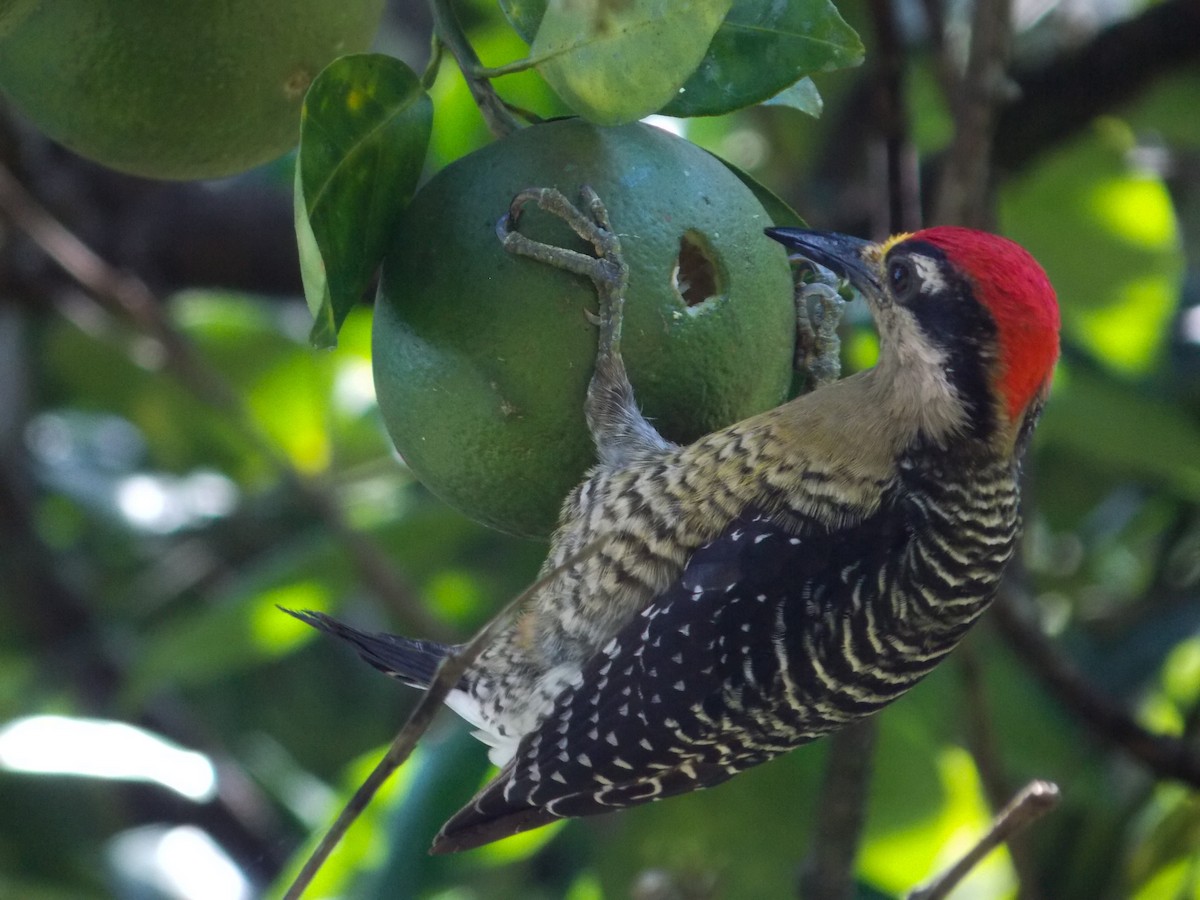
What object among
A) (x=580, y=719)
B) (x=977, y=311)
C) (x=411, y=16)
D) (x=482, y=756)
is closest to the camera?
(x=977, y=311)

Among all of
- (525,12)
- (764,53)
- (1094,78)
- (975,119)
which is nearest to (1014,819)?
(764,53)

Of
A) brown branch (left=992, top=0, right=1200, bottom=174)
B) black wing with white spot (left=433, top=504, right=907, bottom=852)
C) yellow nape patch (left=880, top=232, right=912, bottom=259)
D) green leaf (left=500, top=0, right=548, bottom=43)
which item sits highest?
brown branch (left=992, top=0, right=1200, bottom=174)

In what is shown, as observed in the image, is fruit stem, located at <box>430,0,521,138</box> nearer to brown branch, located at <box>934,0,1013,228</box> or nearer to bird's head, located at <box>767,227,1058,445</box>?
bird's head, located at <box>767,227,1058,445</box>

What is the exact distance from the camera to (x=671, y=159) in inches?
63.8

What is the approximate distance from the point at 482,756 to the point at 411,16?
2.70 meters

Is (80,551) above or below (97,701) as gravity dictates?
above

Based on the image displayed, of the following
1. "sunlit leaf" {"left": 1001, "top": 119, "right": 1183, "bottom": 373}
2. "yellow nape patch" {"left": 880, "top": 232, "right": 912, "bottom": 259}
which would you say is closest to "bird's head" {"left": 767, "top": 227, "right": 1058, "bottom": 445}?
"yellow nape patch" {"left": 880, "top": 232, "right": 912, "bottom": 259}

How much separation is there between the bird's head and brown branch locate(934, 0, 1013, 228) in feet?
1.12

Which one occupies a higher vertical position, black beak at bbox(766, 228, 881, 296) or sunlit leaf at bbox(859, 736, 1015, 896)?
black beak at bbox(766, 228, 881, 296)

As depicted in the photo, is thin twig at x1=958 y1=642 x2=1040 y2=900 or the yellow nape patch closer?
the yellow nape patch

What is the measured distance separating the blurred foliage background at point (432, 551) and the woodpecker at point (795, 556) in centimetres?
43

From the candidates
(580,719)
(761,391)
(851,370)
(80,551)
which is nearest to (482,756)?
(580,719)

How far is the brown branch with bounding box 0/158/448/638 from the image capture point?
2721 mm

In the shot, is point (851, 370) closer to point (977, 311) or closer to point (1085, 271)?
point (1085, 271)
